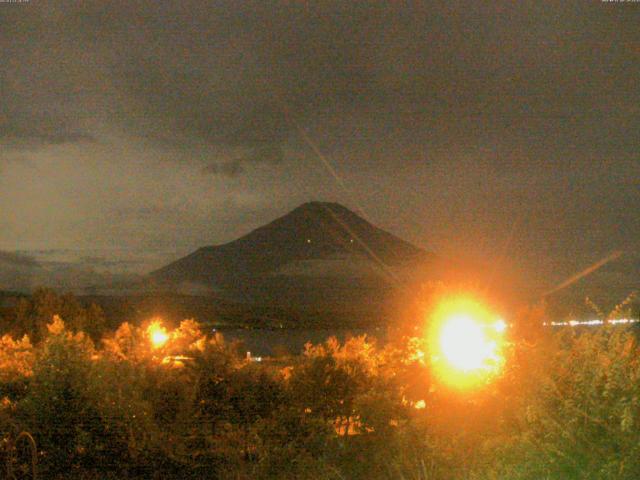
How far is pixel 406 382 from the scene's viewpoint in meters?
12.3

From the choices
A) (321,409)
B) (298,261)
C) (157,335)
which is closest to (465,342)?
(321,409)

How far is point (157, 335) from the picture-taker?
1678 cm

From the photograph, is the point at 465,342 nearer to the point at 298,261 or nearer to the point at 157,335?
the point at 157,335

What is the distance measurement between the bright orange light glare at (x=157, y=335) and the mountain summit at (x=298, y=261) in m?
97.5

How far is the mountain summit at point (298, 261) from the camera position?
4828 inches

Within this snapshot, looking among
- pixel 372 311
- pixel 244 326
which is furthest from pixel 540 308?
pixel 372 311

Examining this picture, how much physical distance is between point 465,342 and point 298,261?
12468cm

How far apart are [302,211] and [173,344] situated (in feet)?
433

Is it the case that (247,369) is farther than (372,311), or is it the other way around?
(372,311)

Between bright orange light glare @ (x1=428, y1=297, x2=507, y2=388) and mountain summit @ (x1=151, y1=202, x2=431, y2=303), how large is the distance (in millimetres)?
101358

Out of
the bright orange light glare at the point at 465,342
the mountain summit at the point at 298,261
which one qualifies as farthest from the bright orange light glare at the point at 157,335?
the mountain summit at the point at 298,261

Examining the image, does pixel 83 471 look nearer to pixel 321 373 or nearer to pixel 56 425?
pixel 56 425

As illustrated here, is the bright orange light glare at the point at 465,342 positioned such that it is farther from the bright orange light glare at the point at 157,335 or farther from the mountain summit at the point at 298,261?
the mountain summit at the point at 298,261

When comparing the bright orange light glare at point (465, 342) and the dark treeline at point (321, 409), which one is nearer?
the dark treeline at point (321, 409)
